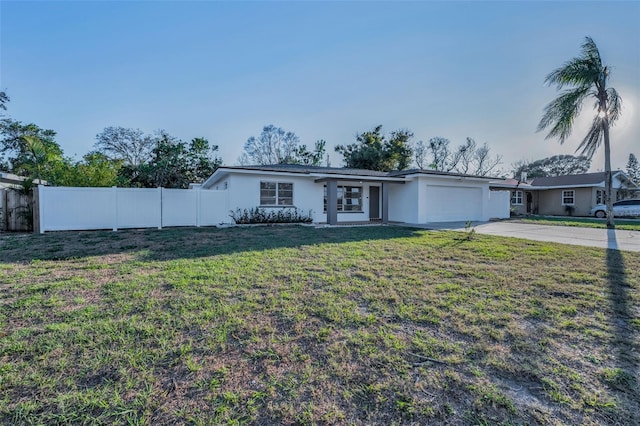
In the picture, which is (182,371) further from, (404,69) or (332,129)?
(332,129)

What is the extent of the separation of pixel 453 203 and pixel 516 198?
12952 mm

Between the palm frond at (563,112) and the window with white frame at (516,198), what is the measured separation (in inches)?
469

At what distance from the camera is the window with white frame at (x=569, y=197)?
2543 cm

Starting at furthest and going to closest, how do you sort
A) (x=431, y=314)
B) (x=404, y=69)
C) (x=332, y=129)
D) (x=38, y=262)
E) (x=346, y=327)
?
(x=332, y=129) < (x=404, y=69) < (x=38, y=262) < (x=431, y=314) < (x=346, y=327)

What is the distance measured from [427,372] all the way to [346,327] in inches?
38.8

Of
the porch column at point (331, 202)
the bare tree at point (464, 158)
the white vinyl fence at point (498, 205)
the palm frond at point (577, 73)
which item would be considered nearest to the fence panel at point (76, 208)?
the porch column at point (331, 202)

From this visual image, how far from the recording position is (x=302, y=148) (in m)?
33.7

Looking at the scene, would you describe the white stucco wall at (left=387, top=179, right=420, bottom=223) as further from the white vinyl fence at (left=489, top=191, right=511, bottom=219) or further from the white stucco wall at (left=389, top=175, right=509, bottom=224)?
the white vinyl fence at (left=489, top=191, right=511, bottom=219)

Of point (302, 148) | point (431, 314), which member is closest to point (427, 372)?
point (431, 314)

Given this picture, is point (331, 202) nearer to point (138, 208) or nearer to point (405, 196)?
point (405, 196)

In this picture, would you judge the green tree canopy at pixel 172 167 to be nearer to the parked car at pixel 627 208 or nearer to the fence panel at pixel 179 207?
the fence panel at pixel 179 207

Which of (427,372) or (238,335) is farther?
(238,335)

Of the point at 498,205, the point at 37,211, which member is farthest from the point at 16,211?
the point at 498,205

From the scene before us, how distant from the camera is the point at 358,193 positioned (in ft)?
55.4
